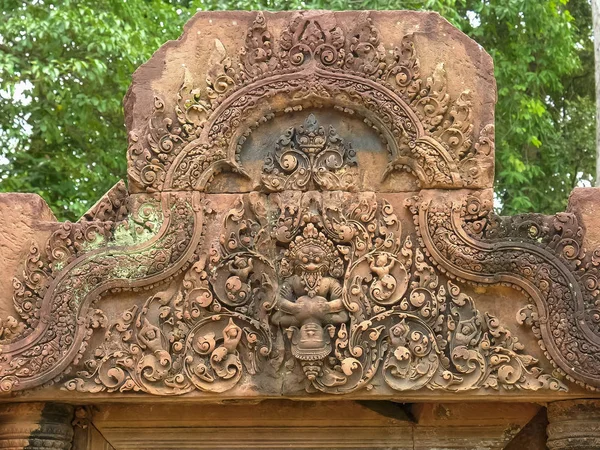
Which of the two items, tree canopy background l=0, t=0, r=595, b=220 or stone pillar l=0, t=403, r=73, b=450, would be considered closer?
stone pillar l=0, t=403, r=73, b=450

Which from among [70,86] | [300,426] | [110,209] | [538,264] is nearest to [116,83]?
[70,86]

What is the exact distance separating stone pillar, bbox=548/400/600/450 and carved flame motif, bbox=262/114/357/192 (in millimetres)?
1542

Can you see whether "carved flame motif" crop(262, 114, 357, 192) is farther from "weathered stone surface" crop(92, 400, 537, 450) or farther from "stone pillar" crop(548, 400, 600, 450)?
"stone pillar" crop(548, 400, 600, 450)

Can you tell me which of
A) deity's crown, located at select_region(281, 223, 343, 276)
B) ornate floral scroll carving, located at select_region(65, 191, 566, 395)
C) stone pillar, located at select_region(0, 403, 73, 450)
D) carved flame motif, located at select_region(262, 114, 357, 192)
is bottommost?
stone pillar, located at select_region(0, 403, 73, 450)

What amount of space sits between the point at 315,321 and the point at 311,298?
114mm

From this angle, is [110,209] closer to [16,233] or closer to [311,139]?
[16,233]

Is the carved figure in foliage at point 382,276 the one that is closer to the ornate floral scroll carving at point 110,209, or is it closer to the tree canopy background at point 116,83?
the ornate floral scroll carving at point 110,209

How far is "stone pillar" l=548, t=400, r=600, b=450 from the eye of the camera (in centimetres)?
485

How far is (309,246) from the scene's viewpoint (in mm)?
4824

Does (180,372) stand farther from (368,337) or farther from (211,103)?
(211,103)

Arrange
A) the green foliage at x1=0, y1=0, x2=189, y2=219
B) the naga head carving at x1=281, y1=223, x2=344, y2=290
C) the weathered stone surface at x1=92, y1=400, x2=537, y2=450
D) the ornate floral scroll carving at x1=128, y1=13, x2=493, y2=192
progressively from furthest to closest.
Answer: the green foliage at x1=0, y1=0, x2=189, y2=219 → the weathered stone surface at x1=92, y1=400, x2=537, y2=450 → the ornate floral scroll carving at x1=128, y1=13, x2=493, y2=192 → the naga head carving at x1=281, y1=223, x2=344, y2=290

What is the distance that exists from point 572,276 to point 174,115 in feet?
6.94

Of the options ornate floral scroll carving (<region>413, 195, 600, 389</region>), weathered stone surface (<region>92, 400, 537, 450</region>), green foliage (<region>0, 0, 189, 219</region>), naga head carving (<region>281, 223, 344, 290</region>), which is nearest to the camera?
ornate floral scroll carving (<region>413, 195, 600, 389</region>)

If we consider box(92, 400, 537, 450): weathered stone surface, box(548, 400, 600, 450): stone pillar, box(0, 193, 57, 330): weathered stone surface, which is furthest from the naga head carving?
box(548, 400, 600, 450): stone pillar
